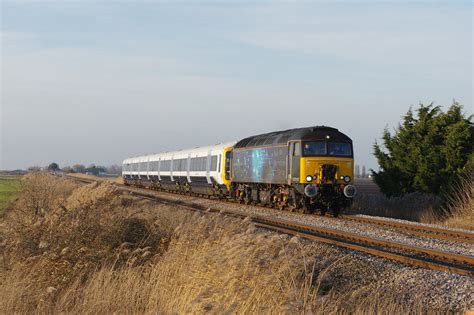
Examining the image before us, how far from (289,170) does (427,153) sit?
6221mm

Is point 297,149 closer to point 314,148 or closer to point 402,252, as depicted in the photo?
point 314,148

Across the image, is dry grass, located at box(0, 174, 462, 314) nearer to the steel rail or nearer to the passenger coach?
the steel rail

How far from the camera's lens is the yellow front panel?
2492 centimetres

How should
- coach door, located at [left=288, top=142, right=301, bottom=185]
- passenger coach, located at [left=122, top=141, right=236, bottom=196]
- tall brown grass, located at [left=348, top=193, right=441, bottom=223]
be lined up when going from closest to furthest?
coach door, located at [left=288, top=142, right=301, bottom=185], tall brown grass, located at [left=348, top=193, right=441, bottom=223], passenger coach, located at [left=122, top=141, right=236, bottom=196]

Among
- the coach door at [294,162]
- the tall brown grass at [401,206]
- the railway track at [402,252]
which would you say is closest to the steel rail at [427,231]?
the railway track at [402,252]

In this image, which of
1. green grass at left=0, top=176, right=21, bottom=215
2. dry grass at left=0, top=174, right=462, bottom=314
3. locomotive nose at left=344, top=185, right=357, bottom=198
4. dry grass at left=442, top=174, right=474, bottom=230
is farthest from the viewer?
green grass at left=0, top=176, right=21, bottom=215

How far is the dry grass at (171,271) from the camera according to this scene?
779cm

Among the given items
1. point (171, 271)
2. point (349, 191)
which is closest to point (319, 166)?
point (349, 191)

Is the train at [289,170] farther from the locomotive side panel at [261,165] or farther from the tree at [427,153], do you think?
the tree at [427,153]

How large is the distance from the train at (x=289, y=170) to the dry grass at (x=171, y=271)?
37.2ft

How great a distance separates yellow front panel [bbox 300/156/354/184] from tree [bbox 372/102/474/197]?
11.9 feet

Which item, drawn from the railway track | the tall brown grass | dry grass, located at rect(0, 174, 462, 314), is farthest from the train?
dry grass, located at rect(0, 174, 462, 314)

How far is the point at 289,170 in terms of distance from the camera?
1022 inches

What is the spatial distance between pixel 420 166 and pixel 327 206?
16.1 feet
